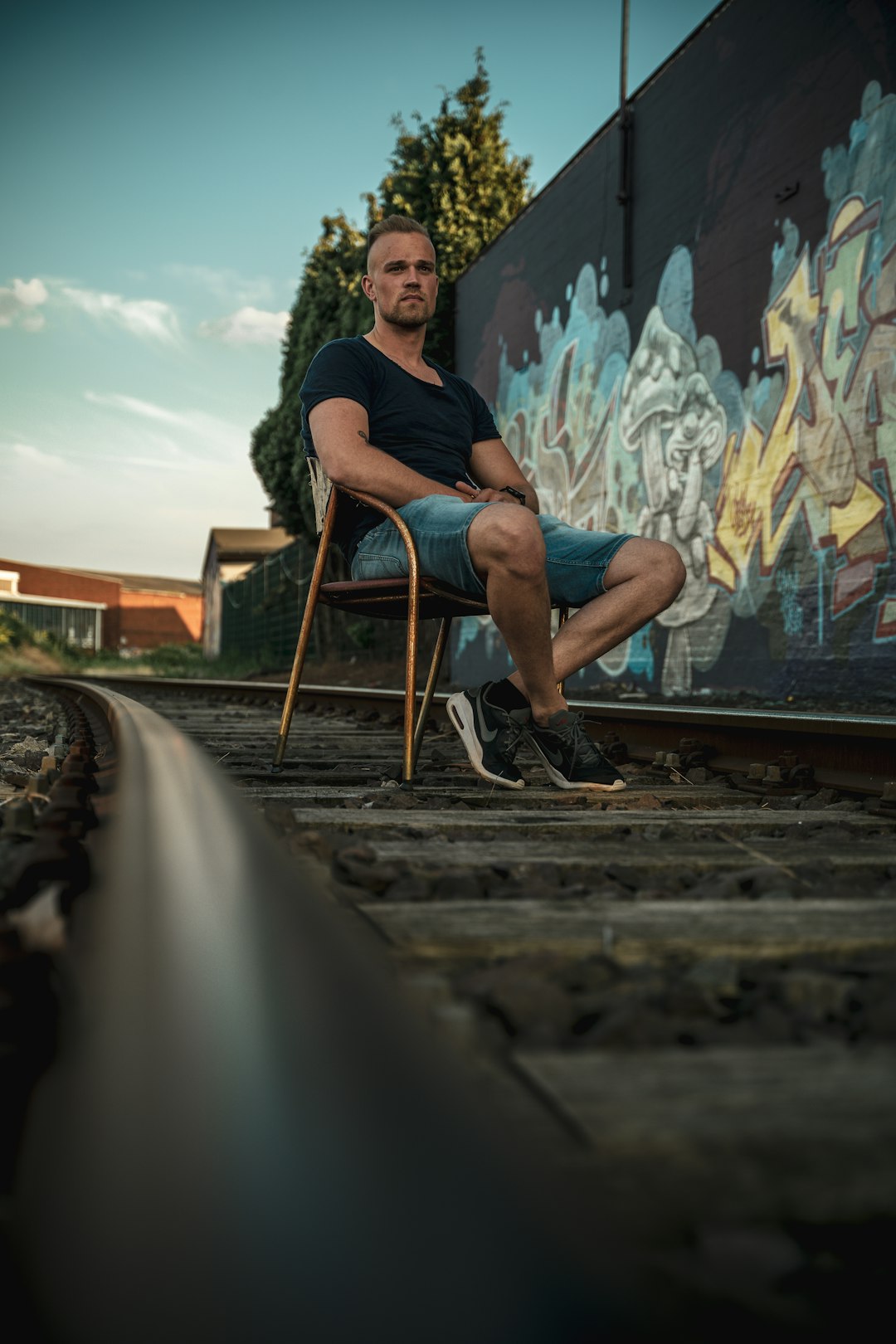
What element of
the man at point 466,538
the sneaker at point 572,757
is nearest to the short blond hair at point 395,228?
the man at point 466,538

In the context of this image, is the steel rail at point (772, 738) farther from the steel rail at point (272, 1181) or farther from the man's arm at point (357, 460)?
the steel rail at point (272, 1181)

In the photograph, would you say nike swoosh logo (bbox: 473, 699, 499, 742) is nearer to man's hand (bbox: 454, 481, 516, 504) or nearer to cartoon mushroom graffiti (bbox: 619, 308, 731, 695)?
man's hand (bbox: 454, 481, 516, 504)

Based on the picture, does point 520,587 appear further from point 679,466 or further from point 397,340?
point 679,466

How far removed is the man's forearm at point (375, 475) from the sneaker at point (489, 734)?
23.1 inches

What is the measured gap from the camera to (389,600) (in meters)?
3.13

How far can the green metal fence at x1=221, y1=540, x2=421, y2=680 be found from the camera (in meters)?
15.5

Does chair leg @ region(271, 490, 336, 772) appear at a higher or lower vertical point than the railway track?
higher

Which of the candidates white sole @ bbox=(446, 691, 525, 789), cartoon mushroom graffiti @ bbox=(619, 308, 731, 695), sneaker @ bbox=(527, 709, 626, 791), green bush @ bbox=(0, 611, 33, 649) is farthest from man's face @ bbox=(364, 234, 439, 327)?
green bush @ bbox=(0, 611, 33, 649)

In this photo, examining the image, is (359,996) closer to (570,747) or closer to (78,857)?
(78,857)

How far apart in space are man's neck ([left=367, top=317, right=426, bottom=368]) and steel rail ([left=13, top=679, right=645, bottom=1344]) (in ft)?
8.94

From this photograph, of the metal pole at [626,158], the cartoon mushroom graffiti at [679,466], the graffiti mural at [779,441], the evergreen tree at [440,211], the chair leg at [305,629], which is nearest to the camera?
the chair leg at [305,629]

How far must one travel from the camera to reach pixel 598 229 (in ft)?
33.3

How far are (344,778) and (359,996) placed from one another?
7.42ft

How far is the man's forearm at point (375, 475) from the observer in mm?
2840
